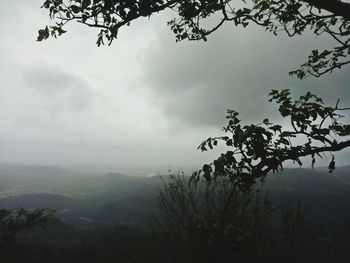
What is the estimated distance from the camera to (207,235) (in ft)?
16.0

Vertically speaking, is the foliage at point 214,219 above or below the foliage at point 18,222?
above

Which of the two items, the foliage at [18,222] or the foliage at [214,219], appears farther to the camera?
the foliage at [18,222]

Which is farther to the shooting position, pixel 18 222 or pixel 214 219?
pixel 18 222

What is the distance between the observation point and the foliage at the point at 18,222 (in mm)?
17750

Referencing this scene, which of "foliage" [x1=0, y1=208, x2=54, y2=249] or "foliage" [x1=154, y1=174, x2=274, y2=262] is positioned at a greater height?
"foliage" [x1=154, y1=174, x2=274, y2=262]

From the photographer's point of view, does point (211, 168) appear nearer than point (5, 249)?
Yes

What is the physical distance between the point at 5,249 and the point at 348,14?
18.0 meters

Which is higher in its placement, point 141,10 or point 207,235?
point 141,10

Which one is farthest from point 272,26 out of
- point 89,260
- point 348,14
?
point 89,260

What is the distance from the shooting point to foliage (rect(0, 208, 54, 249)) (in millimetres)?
17750

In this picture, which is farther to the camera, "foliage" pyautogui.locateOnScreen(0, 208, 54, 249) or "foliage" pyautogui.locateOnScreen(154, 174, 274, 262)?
"foliage" pyautogui.locateOnScreen(0, 208, 54, 249)

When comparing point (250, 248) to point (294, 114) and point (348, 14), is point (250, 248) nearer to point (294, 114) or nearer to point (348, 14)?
point (294, 114)

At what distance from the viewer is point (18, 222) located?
61.4 ft

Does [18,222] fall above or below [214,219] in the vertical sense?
below
